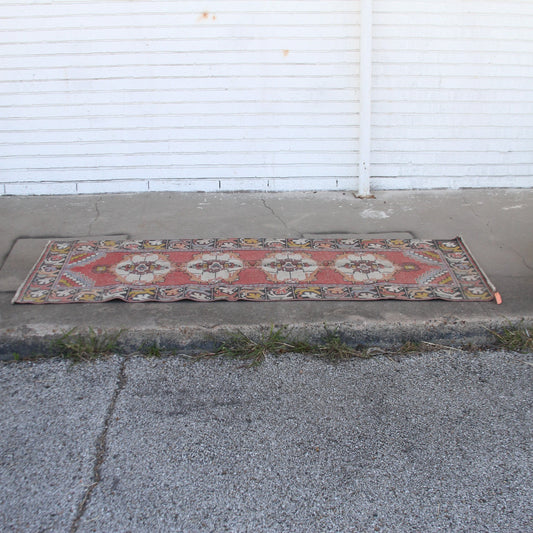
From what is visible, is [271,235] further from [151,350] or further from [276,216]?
[151,350]

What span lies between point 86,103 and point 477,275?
3.73m

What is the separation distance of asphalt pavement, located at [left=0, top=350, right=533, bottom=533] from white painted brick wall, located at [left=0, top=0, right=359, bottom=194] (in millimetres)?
2802

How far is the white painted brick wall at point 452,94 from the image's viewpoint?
5449mm

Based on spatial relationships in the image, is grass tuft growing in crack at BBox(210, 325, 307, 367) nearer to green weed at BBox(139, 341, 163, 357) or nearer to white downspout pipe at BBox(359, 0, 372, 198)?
green weed at BBox(139, 341, 163, 357)

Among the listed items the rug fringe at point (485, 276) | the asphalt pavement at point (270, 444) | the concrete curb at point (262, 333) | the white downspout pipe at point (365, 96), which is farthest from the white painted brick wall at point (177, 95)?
the asphalt pavement at point (270, 444)

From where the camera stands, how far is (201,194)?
575cm

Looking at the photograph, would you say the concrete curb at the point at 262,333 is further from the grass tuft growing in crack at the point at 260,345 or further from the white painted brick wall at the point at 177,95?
the white painted brick wall at the point at 177,95

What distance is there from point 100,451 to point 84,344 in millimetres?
884

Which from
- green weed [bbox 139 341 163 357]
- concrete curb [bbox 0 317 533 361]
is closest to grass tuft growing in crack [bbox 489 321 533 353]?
concrete curb [bbox 0 317 533 361]

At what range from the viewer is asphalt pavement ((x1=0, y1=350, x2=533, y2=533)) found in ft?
7.66

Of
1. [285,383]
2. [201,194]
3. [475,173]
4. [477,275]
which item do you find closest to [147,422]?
[285,383]

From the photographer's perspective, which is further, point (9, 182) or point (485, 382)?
point (9, 182)

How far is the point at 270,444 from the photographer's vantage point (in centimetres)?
271

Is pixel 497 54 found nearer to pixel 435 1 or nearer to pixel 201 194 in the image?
pixel 435 1
